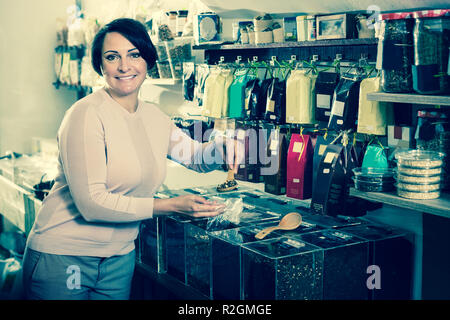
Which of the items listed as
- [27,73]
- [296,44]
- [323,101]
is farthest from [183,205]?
[27,73]

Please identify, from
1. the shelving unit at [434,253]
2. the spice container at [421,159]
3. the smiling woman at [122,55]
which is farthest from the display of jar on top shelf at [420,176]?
the smiling woman at [122,55]

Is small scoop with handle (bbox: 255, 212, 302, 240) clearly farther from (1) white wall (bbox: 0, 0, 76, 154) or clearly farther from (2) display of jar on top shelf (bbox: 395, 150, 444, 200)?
(1) white wall (bbox: 0, 0, 76, 154)

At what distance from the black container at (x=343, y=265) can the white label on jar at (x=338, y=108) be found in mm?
498

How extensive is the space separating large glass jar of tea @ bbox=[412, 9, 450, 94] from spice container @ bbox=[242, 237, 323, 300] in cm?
65

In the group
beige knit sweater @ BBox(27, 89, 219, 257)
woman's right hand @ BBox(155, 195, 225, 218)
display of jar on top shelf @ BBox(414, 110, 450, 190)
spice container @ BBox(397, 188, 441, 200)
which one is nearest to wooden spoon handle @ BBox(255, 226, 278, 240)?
woman's right hand @ BBox(155, 195, 225, 218)

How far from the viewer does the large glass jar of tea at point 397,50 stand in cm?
190

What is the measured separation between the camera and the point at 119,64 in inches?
75.5

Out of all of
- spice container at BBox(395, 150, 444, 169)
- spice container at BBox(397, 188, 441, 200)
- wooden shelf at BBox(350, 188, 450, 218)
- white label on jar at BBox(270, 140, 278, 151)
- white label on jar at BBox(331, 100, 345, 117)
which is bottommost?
wooden shelf at BBox(350, 188, 450, 218)

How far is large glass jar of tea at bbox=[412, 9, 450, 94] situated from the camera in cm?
181

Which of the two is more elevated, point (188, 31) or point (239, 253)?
point (188, 31)
